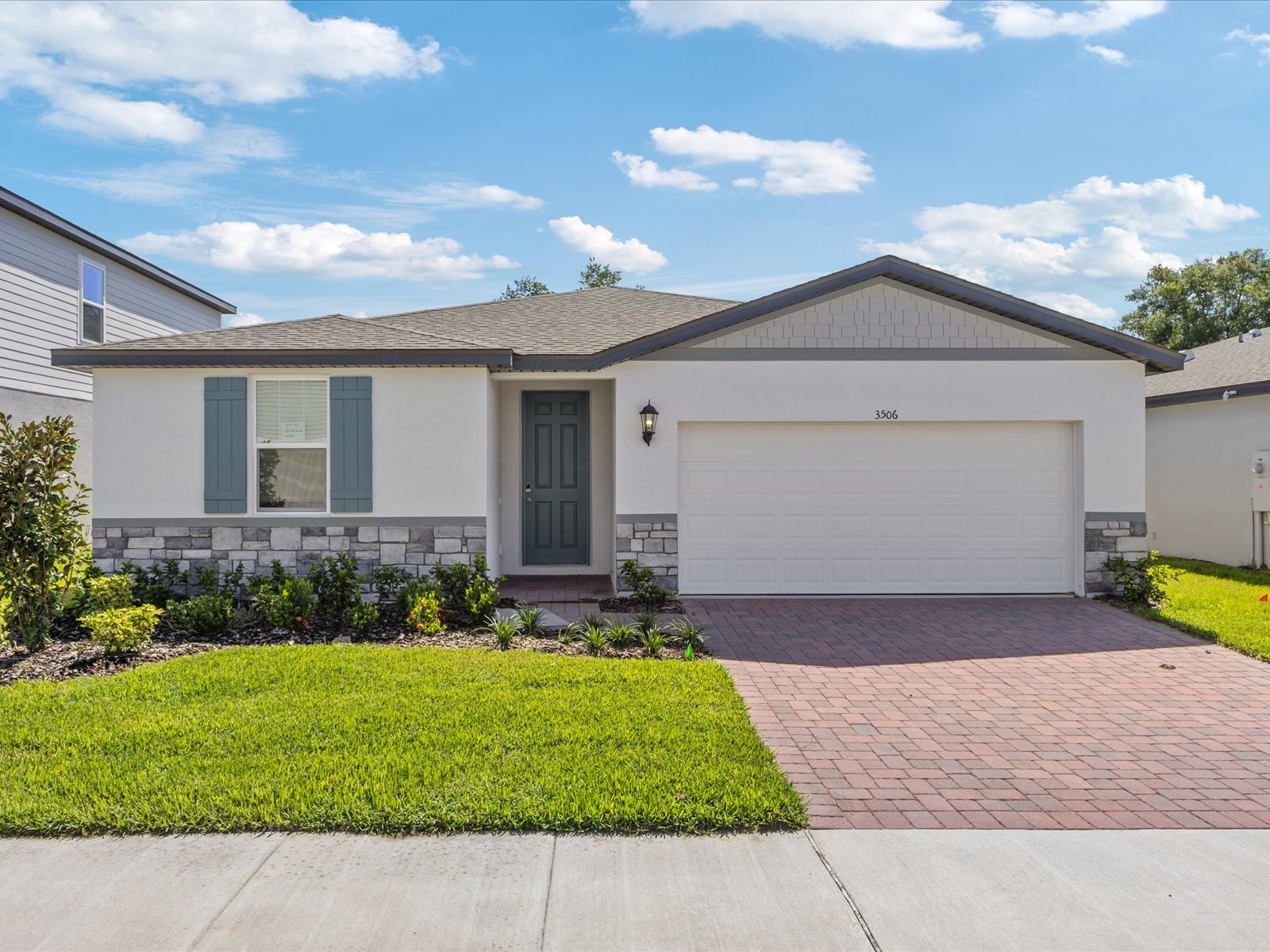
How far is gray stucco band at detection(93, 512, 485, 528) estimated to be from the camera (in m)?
9.17

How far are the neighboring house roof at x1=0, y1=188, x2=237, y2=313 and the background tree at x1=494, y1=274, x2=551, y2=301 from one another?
19.0 m

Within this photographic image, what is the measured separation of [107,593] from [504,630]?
3778 millimetres

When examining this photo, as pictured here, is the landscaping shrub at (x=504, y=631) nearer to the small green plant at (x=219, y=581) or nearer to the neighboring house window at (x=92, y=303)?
the small green plant at (x=219, y=581)

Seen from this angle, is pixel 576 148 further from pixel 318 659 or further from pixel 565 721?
pixel 565 721

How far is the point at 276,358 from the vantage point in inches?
354

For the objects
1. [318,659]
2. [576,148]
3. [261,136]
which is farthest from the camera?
[576,148]

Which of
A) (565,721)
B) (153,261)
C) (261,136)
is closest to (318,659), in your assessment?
(565,721)

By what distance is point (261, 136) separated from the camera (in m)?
13.4

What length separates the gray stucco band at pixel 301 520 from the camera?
9.17 metres

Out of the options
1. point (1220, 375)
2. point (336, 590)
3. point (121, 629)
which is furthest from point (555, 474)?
point (1220, 375)

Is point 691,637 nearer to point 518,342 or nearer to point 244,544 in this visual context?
point 518,342

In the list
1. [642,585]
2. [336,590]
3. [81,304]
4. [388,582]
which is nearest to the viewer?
[336,590]

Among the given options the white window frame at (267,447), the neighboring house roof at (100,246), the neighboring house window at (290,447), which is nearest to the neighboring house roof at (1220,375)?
the white window frame at (267,447)

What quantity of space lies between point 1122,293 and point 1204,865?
35.8 meters
